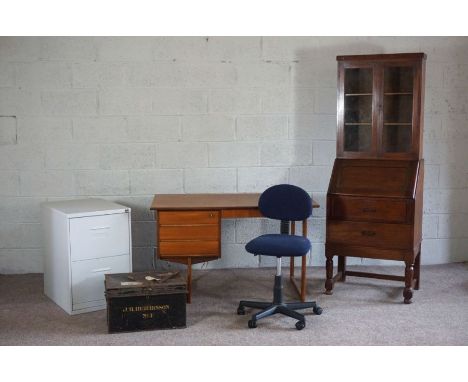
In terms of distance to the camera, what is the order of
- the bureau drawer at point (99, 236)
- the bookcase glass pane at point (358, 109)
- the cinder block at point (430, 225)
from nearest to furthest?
the bureau drawer at point (99, 236) < the bookcase glass pane at point (358, 109) < the cinder block at point (430, 225)

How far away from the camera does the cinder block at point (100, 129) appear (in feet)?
15.6

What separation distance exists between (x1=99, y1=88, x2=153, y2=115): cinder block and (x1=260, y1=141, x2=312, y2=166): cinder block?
100 centimetres

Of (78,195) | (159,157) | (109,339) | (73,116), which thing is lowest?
(109,339)

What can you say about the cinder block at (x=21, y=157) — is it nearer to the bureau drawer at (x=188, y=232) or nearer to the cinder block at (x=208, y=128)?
the cinder block at (x=208, y=128)

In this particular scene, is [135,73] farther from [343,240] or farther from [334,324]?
[334,324]

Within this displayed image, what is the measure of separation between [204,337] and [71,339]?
0.77 m

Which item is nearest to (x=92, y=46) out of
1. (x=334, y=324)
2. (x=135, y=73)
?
(x=135, y=73)

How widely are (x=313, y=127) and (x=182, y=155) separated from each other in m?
1.09

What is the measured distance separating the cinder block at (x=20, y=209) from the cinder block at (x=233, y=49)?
1791 millimetres

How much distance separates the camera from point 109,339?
348 cm

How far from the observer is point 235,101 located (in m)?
4.84

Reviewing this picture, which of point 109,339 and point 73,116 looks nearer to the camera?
point 109,339

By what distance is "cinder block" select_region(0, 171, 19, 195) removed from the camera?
4754 mm

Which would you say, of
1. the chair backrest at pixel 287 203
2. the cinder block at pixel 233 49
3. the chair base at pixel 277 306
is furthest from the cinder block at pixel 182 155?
the chair base at pixel 277 306
